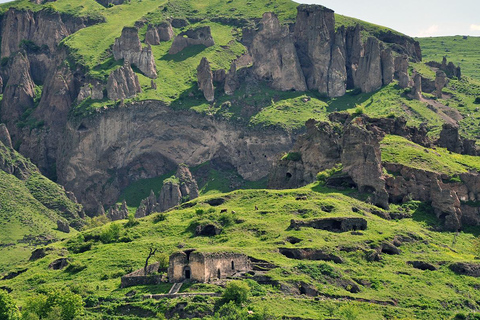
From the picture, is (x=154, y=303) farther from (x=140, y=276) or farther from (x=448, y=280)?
(x=448, y=280)

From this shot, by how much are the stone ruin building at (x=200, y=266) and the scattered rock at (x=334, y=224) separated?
2050cm

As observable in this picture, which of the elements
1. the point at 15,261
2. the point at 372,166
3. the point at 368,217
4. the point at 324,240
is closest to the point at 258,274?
the point at 324,240

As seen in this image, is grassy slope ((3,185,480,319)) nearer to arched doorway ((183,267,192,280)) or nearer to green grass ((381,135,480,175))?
arched doorway ((183,267,192,280))

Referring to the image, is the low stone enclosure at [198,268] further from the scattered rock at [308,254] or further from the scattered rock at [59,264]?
the scattered rock at [59,264]

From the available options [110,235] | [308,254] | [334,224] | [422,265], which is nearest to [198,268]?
[308,254]

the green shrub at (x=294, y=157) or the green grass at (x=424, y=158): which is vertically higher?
the green grass at (x=424, y=158)

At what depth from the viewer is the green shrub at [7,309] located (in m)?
109

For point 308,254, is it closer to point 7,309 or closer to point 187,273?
point 187,273

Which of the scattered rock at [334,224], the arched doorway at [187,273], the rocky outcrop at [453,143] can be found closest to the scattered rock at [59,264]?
the scattered rock at [334,224]

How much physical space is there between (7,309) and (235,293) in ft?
71.2

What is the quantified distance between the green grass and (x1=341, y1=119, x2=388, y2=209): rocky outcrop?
587 centimetres

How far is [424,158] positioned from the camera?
16275cm

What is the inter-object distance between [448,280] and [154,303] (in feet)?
117

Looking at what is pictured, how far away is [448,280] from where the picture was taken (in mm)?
128875
